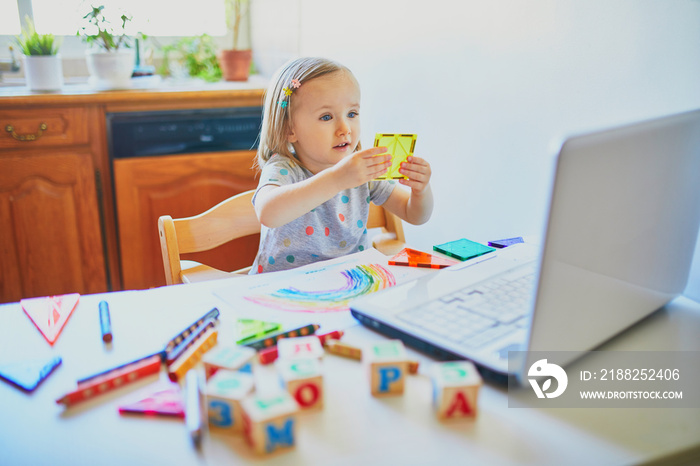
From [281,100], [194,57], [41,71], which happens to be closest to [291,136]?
[281,100]

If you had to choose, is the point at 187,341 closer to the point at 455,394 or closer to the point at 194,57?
the point at 455,394

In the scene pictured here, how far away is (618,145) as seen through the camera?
574mm

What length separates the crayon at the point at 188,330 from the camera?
Result: 0.67 metres

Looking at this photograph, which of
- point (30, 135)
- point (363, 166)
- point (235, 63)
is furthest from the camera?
point (235, 63)

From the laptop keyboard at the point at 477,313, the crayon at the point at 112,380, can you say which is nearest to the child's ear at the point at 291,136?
the laptop keyboard at the point at 477,313

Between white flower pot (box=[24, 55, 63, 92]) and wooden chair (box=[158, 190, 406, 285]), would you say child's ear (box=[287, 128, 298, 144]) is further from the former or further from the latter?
white flower pot (box=[24, 55, 63, 92])

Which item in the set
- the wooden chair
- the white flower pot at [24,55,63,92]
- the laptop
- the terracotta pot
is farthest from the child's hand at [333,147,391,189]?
the terracotta pot

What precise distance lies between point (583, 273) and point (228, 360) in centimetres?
37

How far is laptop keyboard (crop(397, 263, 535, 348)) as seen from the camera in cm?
67

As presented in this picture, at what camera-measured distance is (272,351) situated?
65cm

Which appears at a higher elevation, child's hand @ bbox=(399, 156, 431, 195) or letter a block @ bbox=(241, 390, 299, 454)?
child's hand @ bbox=(399, 156, 431, 195)

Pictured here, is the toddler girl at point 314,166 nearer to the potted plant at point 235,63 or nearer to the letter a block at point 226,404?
the letter a block at point 226,404

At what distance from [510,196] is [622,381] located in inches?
31.1

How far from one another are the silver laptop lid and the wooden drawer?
1.77 meters
